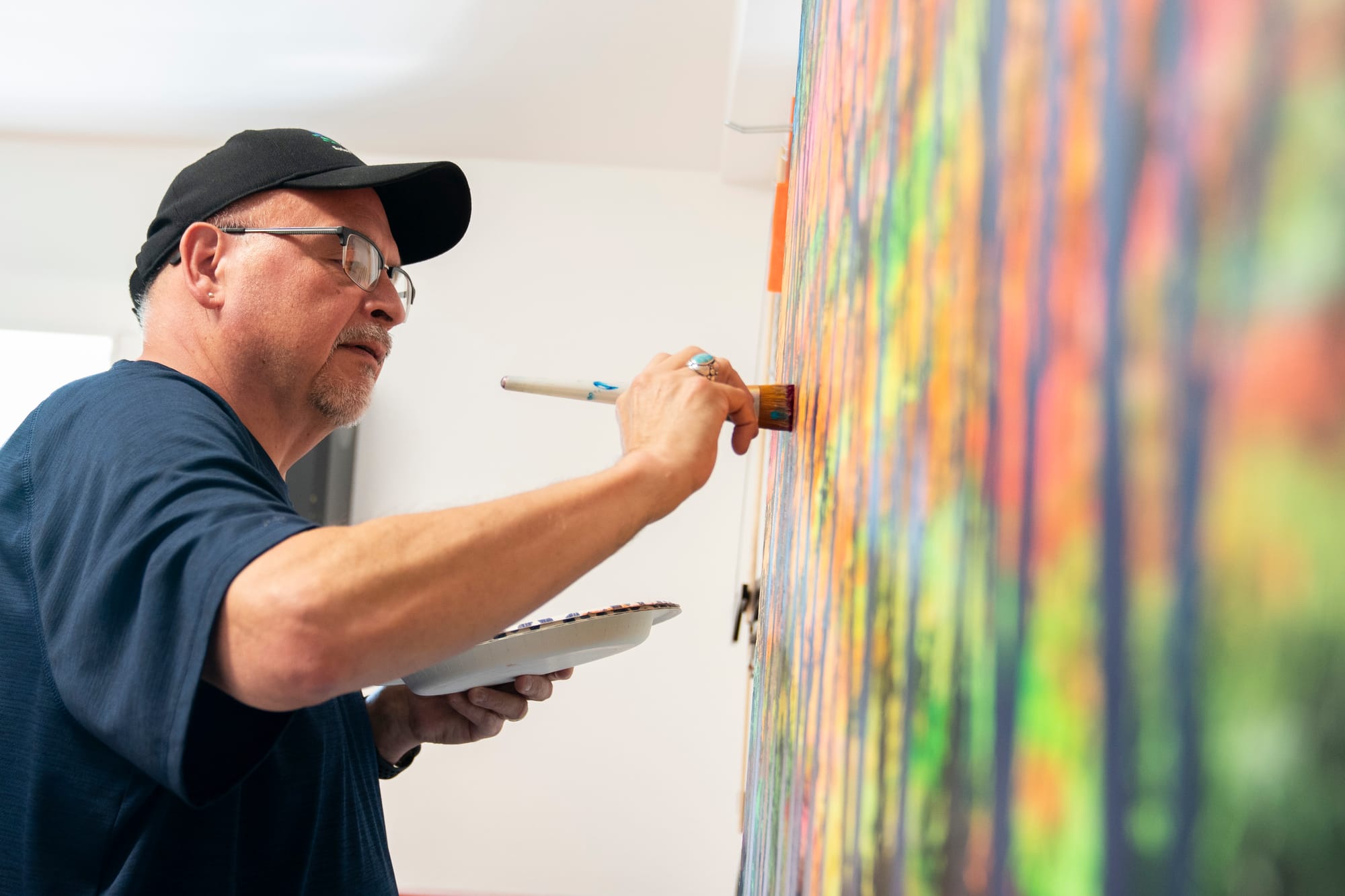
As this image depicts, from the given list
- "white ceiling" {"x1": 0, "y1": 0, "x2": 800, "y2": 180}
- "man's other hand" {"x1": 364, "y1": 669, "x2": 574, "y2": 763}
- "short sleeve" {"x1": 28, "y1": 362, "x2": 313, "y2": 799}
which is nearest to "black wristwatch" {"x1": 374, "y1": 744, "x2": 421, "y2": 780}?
"man's other hand" {"x1": 364, "y1": 669, "x2": 574, "y2": 763}

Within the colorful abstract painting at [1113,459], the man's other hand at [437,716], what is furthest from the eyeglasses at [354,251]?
the colorful abstract painting at [1113,459]

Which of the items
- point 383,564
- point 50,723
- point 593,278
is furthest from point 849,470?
point 593,278

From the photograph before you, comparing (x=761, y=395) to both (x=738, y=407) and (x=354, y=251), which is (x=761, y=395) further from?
(x=354, y=251)

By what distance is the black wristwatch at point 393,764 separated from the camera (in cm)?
100

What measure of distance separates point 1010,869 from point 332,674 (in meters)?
0.37

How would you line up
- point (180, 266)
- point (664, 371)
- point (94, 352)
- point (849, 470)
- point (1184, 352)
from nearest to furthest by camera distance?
point (1184, 352) → point (849, 470) → point (664, 371) → point (180, 266) → point (94, 352)

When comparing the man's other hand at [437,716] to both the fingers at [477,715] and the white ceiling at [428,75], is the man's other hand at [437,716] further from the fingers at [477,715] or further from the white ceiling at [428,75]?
the white ceiling at [428,75]

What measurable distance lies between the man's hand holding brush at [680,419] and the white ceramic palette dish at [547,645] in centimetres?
17

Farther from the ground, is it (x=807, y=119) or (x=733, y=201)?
(x=733, y=201)

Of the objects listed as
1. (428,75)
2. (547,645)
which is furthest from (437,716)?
(428,75)

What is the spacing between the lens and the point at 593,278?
2883 millimetres

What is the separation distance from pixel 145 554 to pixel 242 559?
73 mm

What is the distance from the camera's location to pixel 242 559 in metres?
0.45

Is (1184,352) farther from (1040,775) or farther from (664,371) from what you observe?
(664,371)
